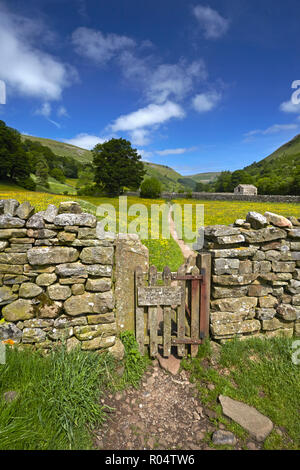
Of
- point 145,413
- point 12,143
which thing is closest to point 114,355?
point 145,413

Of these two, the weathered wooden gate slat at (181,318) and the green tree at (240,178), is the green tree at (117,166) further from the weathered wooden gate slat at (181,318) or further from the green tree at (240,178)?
the green tree at (240,178)

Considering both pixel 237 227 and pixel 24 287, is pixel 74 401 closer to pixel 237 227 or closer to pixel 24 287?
pixel 24 287

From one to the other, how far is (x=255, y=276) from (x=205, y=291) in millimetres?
1162

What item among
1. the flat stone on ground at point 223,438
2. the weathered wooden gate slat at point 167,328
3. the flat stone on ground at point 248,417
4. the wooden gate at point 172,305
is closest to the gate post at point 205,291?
the wooden gate at point 172,305

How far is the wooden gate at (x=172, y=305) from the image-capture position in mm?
3850

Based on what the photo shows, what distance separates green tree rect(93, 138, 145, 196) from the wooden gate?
42.3 m

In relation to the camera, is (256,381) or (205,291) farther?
(205,291)

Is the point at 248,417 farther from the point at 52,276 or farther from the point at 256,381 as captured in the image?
the point at 52,276

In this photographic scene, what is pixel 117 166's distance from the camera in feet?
144

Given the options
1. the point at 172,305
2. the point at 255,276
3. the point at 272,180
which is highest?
the point at 272,180

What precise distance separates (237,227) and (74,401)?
4284mm

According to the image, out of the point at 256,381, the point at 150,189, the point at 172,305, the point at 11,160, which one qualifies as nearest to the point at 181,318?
the point at 172,305

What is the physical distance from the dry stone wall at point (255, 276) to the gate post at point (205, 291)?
12 centimetres

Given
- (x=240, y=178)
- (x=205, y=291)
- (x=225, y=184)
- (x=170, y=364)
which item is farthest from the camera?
(x=225, y=184)
